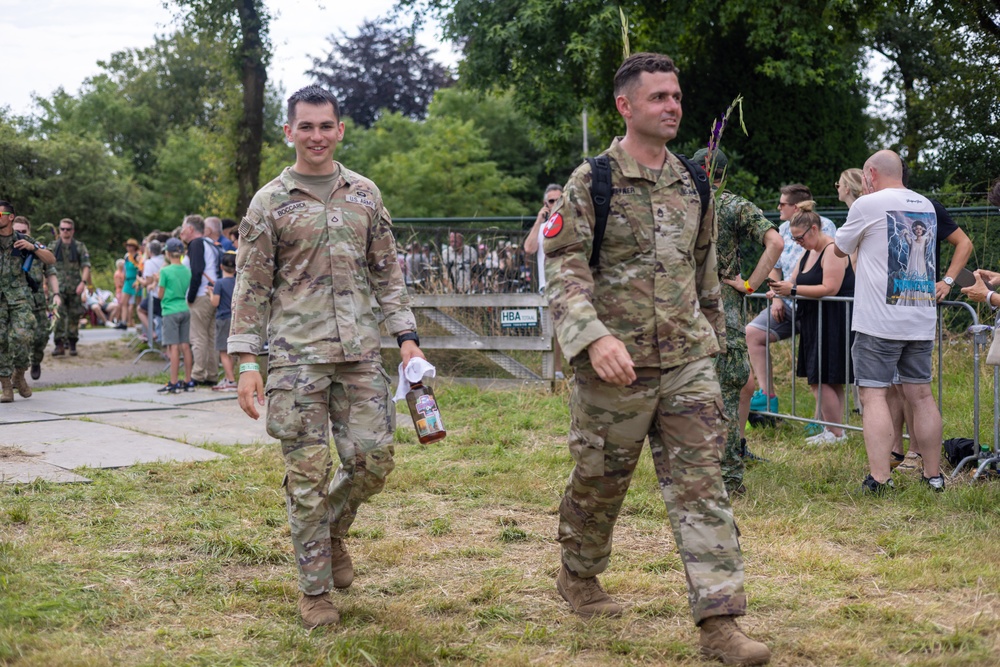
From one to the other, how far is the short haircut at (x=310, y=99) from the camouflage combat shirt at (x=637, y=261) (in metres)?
1.15

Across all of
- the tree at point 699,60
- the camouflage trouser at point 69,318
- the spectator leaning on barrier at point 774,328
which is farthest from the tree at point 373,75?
the spectator leaning on barrier at point 774,328

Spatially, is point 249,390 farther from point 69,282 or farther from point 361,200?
point 69,282

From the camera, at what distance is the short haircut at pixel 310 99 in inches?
170

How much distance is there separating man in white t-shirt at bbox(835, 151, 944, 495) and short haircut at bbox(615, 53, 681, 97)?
2.80 meters

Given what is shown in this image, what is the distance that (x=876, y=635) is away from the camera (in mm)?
3994

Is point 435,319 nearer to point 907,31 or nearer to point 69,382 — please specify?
point 69,382

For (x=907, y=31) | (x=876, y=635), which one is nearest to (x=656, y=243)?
(x=876, y=635)

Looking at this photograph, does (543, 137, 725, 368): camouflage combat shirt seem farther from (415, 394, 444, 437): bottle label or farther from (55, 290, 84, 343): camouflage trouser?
(55, 290, 84, 343): camouflage trouser

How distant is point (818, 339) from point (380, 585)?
4491mm

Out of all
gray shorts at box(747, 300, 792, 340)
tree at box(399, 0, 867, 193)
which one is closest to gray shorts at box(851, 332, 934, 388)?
gray shorts at box(747, 300, 792, 340)

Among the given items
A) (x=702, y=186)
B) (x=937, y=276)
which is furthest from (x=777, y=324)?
(x=702, y=186)

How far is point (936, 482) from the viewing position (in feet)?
20.7

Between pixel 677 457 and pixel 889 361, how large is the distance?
9.73ft

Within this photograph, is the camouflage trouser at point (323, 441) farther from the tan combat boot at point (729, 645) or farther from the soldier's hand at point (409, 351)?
the tan combat boot at point (729, 645)
